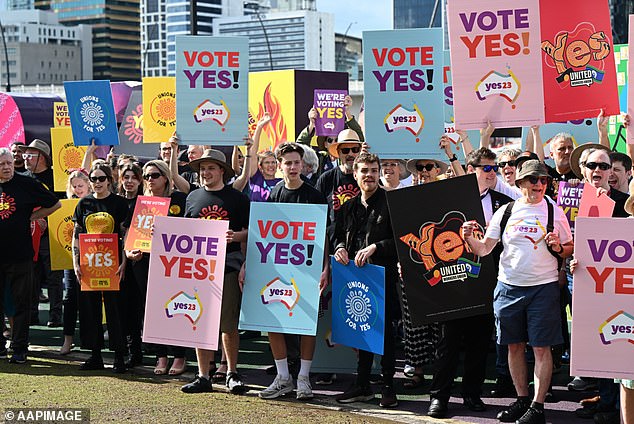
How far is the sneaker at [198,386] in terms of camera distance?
8430 mm

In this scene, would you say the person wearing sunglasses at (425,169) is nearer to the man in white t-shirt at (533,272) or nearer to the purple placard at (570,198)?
the purple placard at (570,198)

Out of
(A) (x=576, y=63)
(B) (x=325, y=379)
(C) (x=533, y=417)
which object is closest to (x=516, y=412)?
(C) (x=533, y=417)

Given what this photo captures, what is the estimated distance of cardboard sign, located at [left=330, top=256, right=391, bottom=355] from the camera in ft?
26.1

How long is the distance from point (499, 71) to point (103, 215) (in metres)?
3.77

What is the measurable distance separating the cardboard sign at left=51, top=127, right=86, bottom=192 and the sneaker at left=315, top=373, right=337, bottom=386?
5432mm

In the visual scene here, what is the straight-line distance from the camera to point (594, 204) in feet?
24.3

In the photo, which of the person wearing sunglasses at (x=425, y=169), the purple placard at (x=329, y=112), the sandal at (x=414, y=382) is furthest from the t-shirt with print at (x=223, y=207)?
the purple placard at (x=329, y=112)

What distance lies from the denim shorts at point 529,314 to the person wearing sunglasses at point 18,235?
190 inches

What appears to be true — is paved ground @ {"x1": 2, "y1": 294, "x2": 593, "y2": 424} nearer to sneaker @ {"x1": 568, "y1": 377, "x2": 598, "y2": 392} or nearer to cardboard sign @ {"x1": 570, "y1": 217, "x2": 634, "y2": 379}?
sneaker @ {"x1": 568, "y1": 377, "x2": 598, "y2": 392}

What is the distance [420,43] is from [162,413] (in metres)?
3.75

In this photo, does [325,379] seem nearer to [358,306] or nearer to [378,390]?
[378,390]

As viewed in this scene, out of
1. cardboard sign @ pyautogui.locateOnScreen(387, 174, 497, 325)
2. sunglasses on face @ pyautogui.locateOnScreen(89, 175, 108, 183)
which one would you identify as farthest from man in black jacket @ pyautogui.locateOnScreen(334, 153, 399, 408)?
sunglasses on face @ pyautogui.locateOnScreen(89, 175, 108, 183)

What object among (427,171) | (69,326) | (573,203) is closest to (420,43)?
(427,171)

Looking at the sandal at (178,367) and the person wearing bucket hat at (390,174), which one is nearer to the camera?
the person wearing bucket hat at (390,174)
